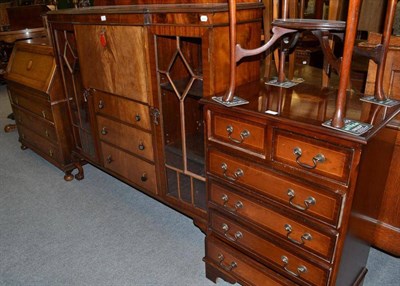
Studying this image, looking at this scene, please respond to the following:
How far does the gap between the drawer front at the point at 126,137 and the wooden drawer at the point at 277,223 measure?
640mm

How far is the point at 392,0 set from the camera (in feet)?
4.07

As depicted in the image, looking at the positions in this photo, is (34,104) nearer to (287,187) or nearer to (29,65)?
(29,65)

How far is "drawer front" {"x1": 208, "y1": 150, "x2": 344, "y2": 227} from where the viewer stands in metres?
1.21

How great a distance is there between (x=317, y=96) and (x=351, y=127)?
1.35ft

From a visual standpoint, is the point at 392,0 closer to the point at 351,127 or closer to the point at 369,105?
the point at 369,105

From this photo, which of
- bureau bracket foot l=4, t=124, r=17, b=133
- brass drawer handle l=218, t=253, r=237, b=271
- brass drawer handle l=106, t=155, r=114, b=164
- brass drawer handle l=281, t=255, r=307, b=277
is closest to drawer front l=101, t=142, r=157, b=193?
brass drawer handle l=106, t=155, r=114, b=164

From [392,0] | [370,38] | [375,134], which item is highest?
[392,0]

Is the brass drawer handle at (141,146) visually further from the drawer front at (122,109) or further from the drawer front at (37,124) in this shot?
the drawer front at (37,124)

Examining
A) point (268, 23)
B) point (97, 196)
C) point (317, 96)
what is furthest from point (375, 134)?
point (97, 196)

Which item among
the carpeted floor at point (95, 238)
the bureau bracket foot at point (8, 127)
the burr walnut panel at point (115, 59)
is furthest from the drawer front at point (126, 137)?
the bureau bracket foot at point (8, 127)

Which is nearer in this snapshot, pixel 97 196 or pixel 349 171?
pixel 349 171

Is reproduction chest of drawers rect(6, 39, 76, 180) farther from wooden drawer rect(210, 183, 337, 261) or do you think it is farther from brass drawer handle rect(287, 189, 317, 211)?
brass drawer handle rect(287, 189, 317, 211)

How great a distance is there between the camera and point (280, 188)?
1345mm

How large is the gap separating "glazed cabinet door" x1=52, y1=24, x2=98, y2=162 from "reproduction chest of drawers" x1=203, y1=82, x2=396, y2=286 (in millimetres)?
1384
